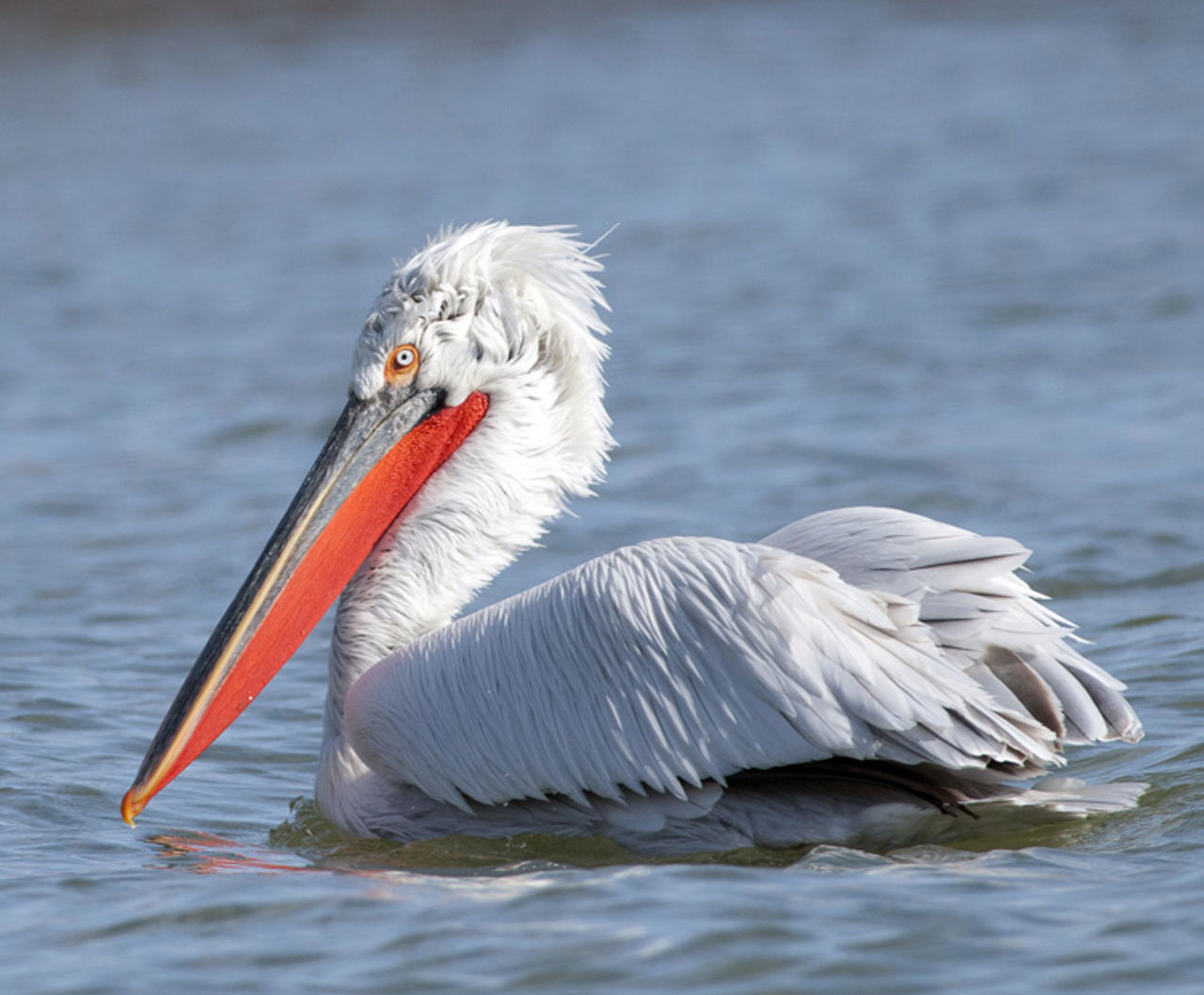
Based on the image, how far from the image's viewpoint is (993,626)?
3891mm

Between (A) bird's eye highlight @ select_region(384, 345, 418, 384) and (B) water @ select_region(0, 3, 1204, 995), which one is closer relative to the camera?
(B) water @ select_region(0, 3, 1204, 995)

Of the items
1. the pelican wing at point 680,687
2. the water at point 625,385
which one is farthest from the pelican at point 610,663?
the water at point 625,385

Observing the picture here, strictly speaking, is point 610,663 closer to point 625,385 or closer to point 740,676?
point 740,676

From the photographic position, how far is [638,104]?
53.0 feet

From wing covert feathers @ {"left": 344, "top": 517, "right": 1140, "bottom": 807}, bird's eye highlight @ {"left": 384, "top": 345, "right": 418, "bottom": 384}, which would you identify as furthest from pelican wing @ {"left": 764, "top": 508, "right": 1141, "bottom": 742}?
bird's eye highlight @ {"left": 384, "top": 345, "right": 418, "bottom": 384}

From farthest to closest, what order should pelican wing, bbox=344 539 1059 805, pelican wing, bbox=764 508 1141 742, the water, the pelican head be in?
the pelican head, pelican wing, bbox=764 508 1141 742, pelican wing, bbox=344 539 1059 805, the water

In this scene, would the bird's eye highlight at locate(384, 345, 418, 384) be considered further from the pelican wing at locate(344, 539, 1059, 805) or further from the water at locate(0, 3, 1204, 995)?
the water at locate(0, 3, 1204, 995)

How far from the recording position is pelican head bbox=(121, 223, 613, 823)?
4.45 meters

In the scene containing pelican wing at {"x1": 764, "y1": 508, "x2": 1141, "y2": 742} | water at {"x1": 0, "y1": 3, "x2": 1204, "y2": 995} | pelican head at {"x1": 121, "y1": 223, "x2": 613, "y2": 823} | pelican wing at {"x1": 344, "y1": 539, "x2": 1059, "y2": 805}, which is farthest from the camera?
pelican head at {"x1": 121, "y1": 223, "x2": 613, "y2": 823}

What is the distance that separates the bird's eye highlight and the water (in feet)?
3.40

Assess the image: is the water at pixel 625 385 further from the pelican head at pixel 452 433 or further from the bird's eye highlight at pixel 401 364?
the bird's eye highlight at pixel 401 364

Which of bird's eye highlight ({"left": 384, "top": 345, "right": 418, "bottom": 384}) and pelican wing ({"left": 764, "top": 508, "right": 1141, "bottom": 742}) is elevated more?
bird's eye highlight ({"left": 384, "top": 345, "right": 418, "bottom": 384})

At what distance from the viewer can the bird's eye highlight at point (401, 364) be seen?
4.52 m

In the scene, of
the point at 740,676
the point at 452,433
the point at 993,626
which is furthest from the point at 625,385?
the point at 740,676
